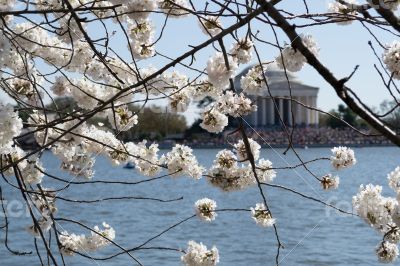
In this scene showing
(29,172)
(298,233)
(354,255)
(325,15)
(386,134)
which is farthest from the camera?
(298,233)

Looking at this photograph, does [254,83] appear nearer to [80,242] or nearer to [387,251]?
[387,251]

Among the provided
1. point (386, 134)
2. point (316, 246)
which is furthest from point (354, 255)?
point (386, 134)

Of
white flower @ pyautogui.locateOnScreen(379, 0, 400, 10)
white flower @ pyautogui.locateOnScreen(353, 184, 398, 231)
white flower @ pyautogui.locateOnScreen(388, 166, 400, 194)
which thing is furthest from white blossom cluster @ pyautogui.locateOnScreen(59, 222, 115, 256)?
white flower @ pyautogui.locateOnScreen(379, 0, 400, 10)

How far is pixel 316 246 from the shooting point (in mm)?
12406

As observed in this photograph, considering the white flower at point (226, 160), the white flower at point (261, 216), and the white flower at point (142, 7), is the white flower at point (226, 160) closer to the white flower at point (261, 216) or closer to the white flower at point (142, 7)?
the white flower at point (261, 216)

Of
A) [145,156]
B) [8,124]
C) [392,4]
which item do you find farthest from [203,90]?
[392,4]

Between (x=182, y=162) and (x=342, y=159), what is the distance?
66cm

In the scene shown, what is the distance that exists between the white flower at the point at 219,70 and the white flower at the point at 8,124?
2.03 ft

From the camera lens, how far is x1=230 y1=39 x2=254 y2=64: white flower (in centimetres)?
255

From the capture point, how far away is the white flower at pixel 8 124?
217cm

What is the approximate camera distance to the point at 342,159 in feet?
10.7

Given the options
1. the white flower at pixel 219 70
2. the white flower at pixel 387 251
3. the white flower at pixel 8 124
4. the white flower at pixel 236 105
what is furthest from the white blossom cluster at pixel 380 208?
the white flower at pixel 8 124

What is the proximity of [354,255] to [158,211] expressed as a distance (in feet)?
26.1

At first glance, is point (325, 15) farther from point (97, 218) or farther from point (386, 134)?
point (97, 218)
